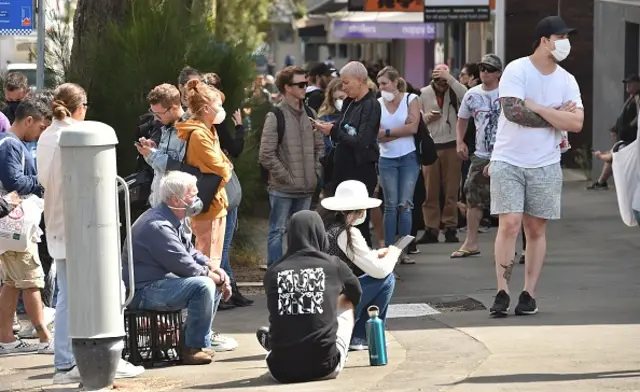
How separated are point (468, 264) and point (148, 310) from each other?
5106mm

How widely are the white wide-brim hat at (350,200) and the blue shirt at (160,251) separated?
879 mm

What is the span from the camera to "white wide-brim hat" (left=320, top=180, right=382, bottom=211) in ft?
30.7

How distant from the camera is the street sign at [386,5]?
2723 cm

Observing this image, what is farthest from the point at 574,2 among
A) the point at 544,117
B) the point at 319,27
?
the point at 319,27

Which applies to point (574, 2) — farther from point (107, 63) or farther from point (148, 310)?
point (148, 310)

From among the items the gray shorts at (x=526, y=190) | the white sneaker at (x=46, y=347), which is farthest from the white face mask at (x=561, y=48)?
the white sneaker at (x=46, y=347)

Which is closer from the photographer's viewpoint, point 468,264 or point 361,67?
point 361,67

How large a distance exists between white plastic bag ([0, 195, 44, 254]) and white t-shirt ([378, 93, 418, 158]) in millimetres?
4207

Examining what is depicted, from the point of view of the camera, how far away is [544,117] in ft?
33.7

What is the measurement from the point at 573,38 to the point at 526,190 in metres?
14.4

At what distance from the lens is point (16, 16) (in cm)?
1434

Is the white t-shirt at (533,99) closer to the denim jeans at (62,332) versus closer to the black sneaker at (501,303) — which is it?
the black sneaker at (501,303)

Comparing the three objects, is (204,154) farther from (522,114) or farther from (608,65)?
(608,65)

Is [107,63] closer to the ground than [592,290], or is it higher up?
higher up
